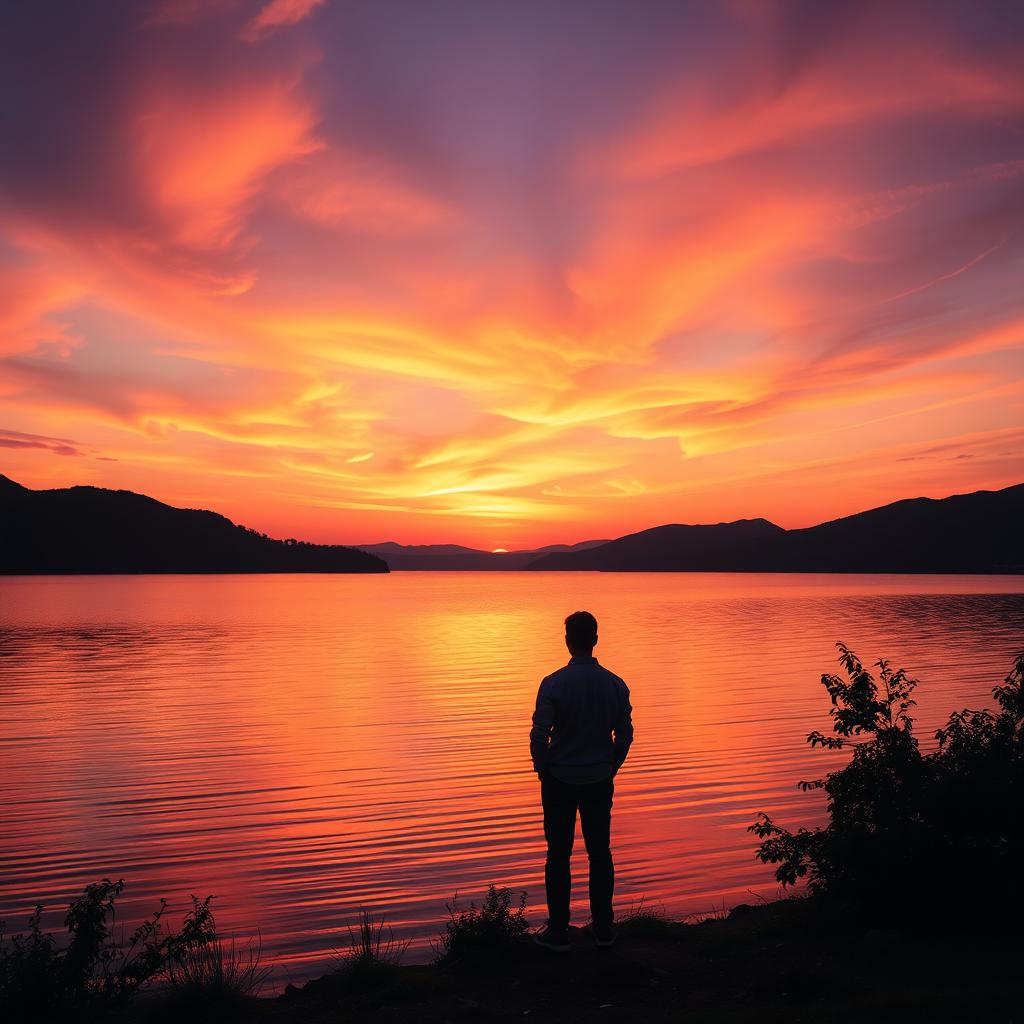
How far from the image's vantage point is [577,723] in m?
7.54

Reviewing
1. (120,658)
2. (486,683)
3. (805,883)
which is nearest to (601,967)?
(805,883)

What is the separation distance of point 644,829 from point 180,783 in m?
9.24

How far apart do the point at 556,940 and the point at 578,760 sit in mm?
1537

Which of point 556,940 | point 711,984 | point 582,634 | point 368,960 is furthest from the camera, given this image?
point 582,634

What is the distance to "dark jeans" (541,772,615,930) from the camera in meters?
7.62

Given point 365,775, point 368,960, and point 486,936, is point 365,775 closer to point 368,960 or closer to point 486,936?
point 486,936

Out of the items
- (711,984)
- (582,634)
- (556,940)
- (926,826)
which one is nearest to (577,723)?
(582,634)

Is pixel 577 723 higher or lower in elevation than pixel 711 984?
higher

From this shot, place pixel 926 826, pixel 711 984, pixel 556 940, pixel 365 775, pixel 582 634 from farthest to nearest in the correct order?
pixel 365 775 < pixel 926 826 < pixel 582 634 < pixel 556 940 < pixel 711 984

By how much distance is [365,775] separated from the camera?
17750mm

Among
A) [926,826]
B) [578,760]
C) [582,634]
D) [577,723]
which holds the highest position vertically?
[582,634]

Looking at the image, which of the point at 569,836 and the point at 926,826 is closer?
the point at 569,836

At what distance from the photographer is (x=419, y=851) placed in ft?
41.1

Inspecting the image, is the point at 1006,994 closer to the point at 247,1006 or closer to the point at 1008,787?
the point at 1008,787
